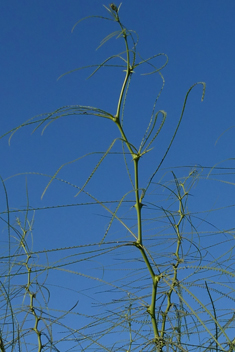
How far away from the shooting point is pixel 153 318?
1279 millimetres

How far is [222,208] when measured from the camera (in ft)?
5.50

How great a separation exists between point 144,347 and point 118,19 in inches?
39.7

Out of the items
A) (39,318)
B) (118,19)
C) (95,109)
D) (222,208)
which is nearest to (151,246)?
(222,208)

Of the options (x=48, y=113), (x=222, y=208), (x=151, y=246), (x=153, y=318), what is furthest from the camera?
(x=151, y=246)

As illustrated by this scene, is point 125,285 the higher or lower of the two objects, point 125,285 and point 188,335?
the higher

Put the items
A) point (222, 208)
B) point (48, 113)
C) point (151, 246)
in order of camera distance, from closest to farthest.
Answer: point (48, 113) < point (222, 208) < point (151, 246)

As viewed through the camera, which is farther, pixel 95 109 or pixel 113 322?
pixel 113 322

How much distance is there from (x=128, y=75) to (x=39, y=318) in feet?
3.49

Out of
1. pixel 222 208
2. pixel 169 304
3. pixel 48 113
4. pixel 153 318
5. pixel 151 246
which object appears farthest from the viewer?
pixel 151 246

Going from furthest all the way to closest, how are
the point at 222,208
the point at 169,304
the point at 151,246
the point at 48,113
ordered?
the point at 151,246
the point at 169,304
the point at 222,208
the point at 48,113

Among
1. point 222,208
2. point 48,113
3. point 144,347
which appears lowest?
point 144,347

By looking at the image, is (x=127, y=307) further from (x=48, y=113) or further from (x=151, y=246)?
(x=48, y=113)

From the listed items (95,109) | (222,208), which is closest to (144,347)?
(222,208)

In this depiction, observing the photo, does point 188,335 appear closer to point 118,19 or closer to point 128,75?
point 128,75
